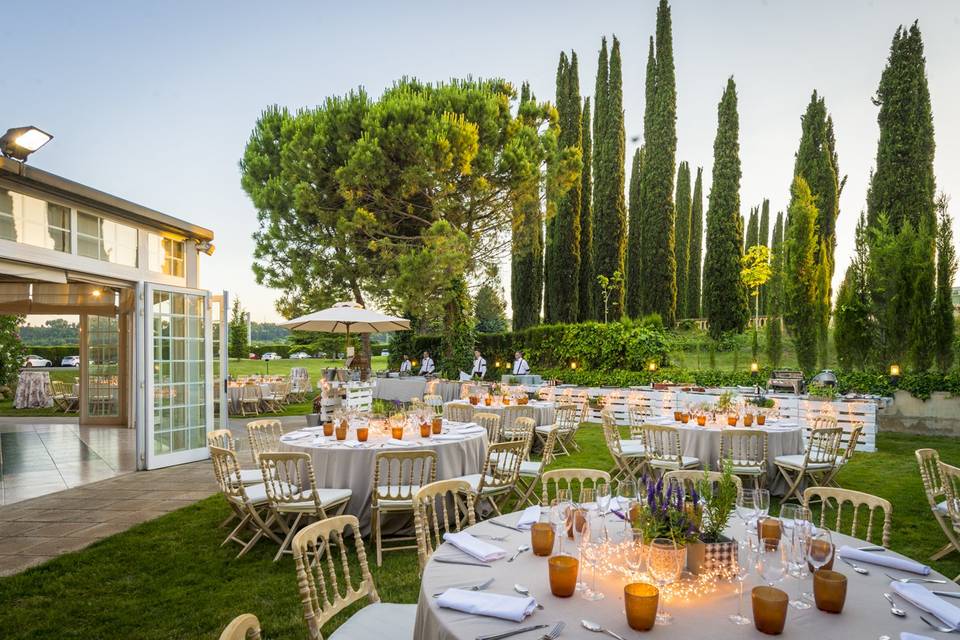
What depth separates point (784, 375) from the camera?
11430mm

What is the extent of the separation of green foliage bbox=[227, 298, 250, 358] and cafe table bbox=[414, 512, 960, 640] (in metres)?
31.3

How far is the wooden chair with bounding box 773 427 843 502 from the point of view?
566 centimetres

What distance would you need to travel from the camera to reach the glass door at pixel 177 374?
26.2ft

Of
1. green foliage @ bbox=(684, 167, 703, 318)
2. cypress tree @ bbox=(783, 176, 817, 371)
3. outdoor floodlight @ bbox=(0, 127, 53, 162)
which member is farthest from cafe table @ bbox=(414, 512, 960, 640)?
green foliage @ bbox=(684, 167, 703, 318)

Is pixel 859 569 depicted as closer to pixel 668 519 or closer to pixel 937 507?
pixel 668 519

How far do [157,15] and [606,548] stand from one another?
41.0 feet

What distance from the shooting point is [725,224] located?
2053 cm

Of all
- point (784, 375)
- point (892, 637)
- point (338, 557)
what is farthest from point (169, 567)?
point (784, 375)

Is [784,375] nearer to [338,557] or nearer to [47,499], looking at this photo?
[338,557]

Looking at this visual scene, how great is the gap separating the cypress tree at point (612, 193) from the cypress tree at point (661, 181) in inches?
44.0

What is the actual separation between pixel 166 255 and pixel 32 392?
38.0 feet

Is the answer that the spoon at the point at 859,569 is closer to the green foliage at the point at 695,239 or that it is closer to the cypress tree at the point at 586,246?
the cypress tree at the point at 586,246

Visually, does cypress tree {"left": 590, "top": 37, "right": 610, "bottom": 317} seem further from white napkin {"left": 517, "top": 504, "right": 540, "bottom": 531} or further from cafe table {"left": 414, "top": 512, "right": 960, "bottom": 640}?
cafe table {"left": 414, "top": 512, "right": 960, "bottom": 640}

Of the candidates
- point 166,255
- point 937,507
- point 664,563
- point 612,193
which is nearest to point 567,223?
point 612,193
